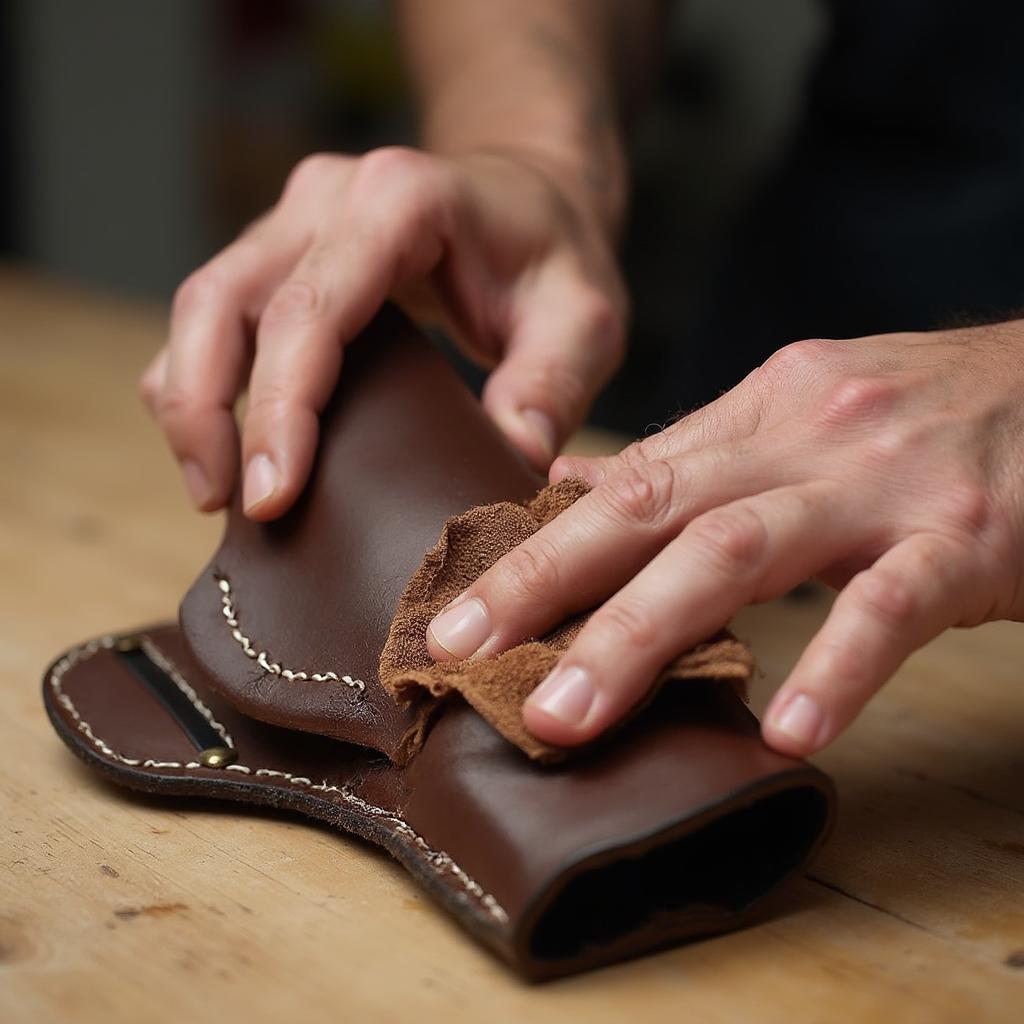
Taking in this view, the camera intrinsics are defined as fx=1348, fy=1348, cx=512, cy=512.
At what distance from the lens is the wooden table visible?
72cm

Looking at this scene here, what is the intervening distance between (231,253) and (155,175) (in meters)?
4.33

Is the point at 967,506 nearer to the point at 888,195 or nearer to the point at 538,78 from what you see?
the point at 538,78

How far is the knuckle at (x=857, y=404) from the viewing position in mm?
851

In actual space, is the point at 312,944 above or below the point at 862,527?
below

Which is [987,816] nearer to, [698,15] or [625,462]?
[625,462]

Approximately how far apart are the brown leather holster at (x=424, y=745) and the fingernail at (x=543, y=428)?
0.14m

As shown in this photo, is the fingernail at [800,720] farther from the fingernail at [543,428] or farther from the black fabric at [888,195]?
the black fabric at [888,195]

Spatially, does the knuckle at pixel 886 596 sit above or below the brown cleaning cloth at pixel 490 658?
above

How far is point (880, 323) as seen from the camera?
73.9 inches

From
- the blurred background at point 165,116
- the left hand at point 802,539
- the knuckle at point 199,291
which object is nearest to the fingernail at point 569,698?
the left hand at point 802,539

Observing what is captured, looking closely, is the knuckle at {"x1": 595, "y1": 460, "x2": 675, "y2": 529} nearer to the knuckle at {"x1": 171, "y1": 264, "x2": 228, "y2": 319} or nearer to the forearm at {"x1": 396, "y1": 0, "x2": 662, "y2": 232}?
the knuckle at {"x1": 171, "y1": 264, "x2": 228, "y2": 319}

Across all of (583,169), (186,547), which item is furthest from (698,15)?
(186,547)

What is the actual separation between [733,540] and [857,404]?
0.14m

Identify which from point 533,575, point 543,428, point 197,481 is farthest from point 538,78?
point 533,575
